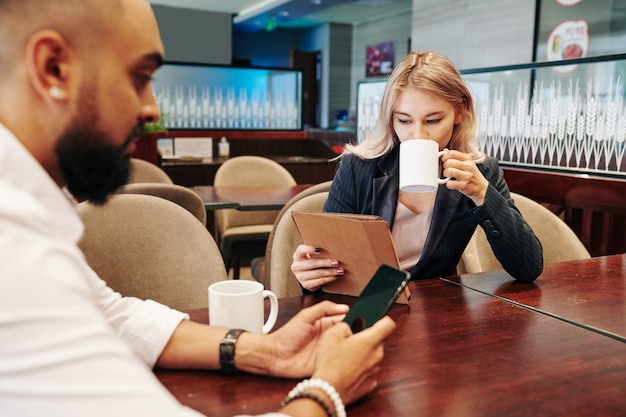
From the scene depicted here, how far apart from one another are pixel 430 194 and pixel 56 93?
4.22ft

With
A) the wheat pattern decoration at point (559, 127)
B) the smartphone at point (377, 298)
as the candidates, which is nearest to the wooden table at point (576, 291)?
the smartphone at point (377, 298)

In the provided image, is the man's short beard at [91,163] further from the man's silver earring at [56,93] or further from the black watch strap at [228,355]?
the black watch strap at [228,355]

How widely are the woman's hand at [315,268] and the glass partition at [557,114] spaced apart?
144 centimetres

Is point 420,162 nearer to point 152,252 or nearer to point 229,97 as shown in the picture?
point 152,252

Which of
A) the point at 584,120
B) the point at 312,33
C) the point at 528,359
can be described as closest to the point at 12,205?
the point at 528,359

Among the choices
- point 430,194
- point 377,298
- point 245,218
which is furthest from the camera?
point 245,218

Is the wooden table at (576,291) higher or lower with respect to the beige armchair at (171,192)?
lower

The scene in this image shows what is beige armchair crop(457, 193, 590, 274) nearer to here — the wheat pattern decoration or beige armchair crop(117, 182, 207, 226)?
the wheat pattern decoration

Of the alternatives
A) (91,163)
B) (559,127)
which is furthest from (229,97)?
(91,163)

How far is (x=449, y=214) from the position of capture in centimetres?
158

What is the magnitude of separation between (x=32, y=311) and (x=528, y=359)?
2.39 ft

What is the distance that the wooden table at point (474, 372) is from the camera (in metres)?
0.74

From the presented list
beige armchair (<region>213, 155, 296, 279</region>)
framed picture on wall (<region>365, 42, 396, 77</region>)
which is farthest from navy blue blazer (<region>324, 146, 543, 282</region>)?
framed picture on wall (<region>365, 42, 396, 77</region>)

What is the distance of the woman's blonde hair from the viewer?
1586mm
